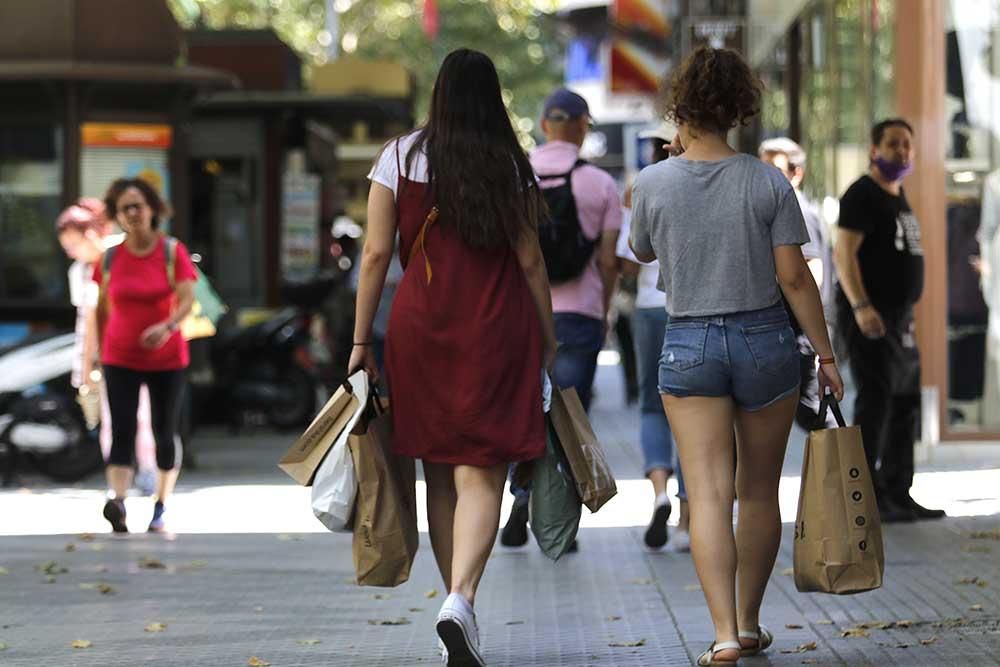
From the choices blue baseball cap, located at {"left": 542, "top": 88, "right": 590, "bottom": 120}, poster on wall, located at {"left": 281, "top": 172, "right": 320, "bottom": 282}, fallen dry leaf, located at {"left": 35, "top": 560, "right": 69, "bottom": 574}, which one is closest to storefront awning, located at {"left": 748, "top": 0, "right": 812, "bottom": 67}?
poster on wall, located at {"left": 281, "top": 172, "right": 320, "bottom": 282}

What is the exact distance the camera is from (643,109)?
1299 inches

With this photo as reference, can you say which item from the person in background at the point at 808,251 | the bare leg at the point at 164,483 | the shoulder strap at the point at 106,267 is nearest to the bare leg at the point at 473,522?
the person in background at the point at 808,251

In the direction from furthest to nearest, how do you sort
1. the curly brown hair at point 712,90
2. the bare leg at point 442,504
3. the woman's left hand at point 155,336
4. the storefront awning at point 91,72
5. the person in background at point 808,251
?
1. the storefront awning at point 91,72
2. the woman's left hand at point 155,336
3. the person in background at point 808,251
4. the bare leg at point 442,504
5. the curly brown hair at point 712,90

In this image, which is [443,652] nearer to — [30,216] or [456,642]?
[456,642]

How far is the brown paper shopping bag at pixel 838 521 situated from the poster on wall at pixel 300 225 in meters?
14.2

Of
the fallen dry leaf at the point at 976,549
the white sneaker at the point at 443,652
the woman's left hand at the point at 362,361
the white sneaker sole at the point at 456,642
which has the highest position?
the woman's left hand at the point at 362,361

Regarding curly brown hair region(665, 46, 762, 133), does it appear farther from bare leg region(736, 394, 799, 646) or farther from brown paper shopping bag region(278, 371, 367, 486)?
brown paper shopping bag region(278, 371, 367, 486)

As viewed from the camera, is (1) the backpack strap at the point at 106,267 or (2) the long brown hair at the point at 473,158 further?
(1) the backpack strap at the point at 106,267

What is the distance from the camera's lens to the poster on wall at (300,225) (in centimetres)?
1998

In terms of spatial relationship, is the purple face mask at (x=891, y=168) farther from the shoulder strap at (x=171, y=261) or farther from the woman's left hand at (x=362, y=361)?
the woman's left hand at (x=362, y=361)

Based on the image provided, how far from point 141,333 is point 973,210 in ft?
17.9

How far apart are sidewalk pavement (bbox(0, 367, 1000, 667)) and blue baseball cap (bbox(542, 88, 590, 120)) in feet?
6.25

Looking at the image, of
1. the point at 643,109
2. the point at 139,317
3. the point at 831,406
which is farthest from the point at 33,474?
the point at 643,109

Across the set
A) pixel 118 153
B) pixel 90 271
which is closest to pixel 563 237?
pixel 90 271
